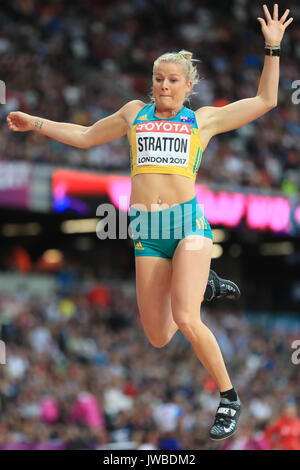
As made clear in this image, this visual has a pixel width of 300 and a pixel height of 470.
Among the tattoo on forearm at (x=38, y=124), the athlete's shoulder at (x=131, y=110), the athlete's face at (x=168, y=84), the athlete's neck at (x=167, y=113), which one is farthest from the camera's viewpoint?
the tattoo on forearm at (x=38, y=124)

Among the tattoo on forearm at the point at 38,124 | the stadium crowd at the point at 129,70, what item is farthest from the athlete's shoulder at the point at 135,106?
the stadium crowd at the point at 129,70

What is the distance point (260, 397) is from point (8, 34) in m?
8.78

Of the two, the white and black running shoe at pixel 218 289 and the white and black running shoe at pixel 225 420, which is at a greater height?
the white and black running shoe at pixel 218 289

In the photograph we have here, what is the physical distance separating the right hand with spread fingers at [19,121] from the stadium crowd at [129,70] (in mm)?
7375

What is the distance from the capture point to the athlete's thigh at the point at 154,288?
5379 millimetres

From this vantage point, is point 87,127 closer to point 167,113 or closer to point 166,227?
point 167,113

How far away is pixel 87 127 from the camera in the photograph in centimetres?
579

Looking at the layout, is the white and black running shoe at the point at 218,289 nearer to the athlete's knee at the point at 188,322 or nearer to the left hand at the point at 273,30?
the athlete's knee at the point at 188,322

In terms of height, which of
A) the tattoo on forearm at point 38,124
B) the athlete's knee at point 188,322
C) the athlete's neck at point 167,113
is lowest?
the athlete's knee at point 188,322

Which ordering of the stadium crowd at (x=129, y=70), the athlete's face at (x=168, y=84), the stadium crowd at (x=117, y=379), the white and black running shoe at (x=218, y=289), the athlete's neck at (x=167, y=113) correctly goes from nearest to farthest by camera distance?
the athlete's face at (x=168, y=84) → the athlete's neck at (x=167, y=113) → the white and black running shoe at (x=218, y=289) → the stadium crowd at (x=117, y=379) → the stadium crowd at (x=129, y=70)

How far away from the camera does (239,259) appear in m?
22.5

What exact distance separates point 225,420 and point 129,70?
1423cm

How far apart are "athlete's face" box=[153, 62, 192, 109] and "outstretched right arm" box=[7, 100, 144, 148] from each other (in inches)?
11.0

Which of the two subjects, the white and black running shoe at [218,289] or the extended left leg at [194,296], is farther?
the white and black running shoe at [218,289]
